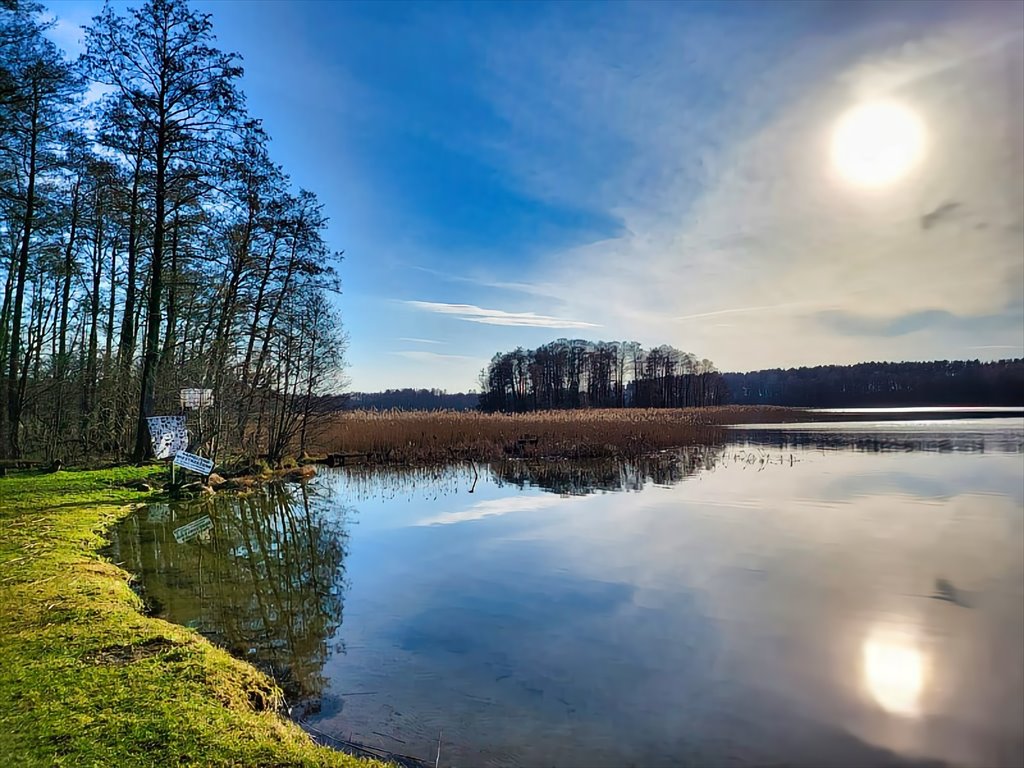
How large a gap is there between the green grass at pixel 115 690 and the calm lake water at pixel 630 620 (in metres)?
0.51

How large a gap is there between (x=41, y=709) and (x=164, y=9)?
1304cm

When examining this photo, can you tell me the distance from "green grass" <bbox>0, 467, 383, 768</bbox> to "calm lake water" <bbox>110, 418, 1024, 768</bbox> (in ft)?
1.67

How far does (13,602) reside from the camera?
4062 millimetres

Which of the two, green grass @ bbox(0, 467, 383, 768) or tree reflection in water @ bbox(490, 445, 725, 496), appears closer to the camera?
green grass @ bbox(0, 467, 383, 768)

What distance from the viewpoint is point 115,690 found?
2.90 m

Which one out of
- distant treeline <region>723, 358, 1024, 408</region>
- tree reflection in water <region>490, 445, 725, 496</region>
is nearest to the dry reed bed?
tree reflection in water <region>490, 445, 725, 496</region>

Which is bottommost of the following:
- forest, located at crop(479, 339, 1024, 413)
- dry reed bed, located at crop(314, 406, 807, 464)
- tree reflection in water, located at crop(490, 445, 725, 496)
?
tree reflection in water, located at crop(490, 445, 725, 496)

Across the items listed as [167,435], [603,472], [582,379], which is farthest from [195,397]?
[582,379]

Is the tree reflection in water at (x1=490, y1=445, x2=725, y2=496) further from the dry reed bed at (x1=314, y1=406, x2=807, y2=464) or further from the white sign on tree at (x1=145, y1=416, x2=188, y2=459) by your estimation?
the white sign on tree at (x1=145, y1=416, x2=188, y2=459)

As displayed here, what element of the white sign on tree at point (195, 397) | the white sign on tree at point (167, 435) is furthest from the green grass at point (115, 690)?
the white sign on tree at point (195, 397)

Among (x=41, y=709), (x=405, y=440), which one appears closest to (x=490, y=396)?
(x=405, y=440)

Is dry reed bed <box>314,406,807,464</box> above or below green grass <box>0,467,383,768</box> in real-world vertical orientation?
above

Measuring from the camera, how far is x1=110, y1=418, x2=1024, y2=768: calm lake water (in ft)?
10.9

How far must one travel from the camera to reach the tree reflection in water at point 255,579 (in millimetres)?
4281
